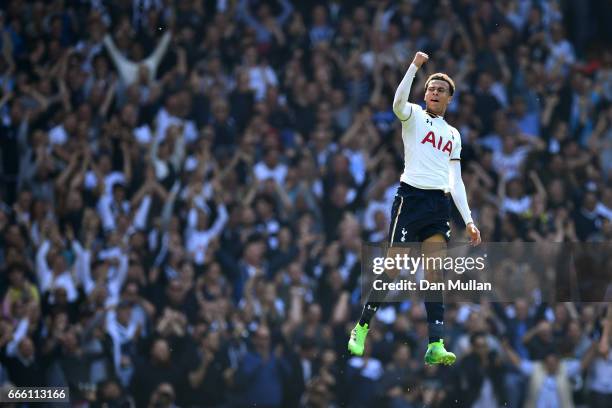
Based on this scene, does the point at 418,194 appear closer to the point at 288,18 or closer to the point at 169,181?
the point at 169,181

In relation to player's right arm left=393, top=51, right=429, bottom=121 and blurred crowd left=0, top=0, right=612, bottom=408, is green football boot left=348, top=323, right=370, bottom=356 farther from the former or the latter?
blurred crowd left=0, top=0, right=612, bottom=408

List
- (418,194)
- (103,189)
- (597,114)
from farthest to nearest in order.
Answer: (597,114), (103,189), (418,194)

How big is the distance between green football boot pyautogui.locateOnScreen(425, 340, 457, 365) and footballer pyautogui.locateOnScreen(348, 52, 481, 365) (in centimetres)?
3

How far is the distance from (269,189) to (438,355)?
7.05 meters

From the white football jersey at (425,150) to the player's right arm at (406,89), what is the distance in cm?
17

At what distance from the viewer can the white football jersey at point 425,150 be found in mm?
11727

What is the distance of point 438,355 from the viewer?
11453 millimetres

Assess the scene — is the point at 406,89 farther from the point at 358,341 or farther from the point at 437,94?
the point at 358,341

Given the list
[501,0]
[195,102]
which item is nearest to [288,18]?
[195,102]

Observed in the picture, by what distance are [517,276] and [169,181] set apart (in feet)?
18.0

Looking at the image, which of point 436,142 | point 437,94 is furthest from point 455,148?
point 437,94

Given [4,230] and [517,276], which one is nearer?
[517,276]

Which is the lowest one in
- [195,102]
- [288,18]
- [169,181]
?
[169,181]

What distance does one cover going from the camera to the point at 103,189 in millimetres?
17875
